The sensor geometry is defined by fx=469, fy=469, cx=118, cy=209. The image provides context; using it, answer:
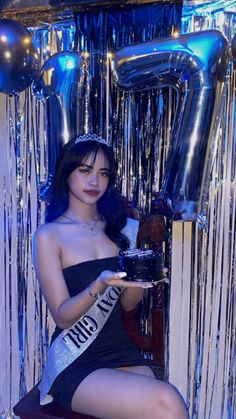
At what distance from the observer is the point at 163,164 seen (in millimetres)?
2188

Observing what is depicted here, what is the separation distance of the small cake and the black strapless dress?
25 cm

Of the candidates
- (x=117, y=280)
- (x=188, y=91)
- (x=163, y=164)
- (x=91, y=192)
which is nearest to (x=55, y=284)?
(x=117, y=280)

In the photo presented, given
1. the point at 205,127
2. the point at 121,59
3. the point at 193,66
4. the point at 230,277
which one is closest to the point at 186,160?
the point at 205,127

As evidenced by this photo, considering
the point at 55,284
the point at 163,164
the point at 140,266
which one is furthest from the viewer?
the point at 163,164

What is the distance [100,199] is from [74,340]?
0.60 metres

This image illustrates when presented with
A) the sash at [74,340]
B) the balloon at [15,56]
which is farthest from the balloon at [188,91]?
the sash at [74,340]

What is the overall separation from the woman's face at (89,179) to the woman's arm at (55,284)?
0.63 ft

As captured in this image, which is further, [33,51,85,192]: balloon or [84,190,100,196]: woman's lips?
→ [33,51,85,192]: balloon

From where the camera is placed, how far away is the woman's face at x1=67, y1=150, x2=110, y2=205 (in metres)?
1.82

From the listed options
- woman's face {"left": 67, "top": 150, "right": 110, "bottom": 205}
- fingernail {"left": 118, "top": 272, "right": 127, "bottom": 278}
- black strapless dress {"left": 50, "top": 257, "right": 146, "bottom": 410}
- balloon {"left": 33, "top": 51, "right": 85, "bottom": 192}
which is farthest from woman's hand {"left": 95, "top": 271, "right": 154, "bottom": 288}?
balloon {"left": 33, "top": 51, "right": 85, "bottom": 192}

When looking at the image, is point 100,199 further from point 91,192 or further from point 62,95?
point 62,95

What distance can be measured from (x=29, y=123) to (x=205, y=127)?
94 cm

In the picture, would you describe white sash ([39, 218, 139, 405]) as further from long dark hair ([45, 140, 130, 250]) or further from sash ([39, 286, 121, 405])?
long dark hair ([45, 140, 130, 250])

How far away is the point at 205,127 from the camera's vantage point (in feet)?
6.07
